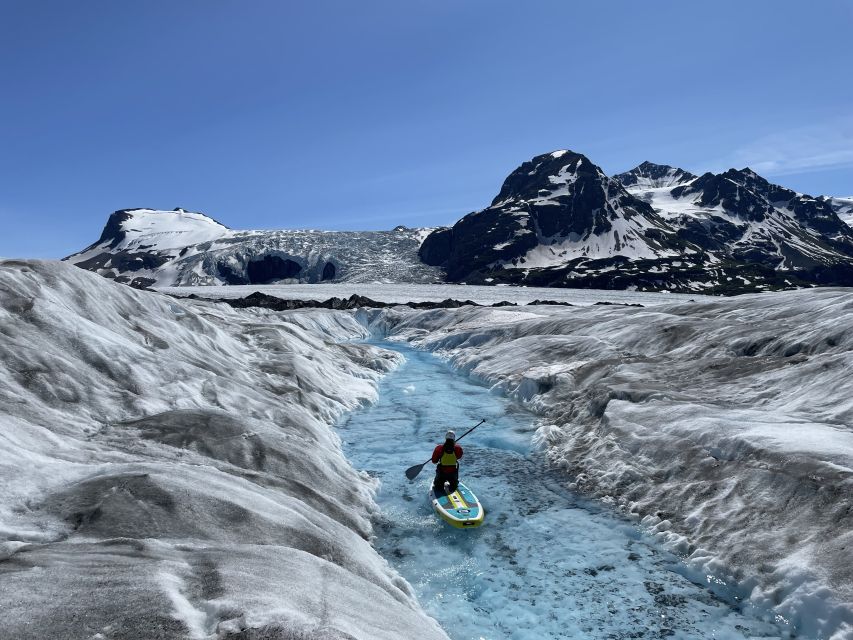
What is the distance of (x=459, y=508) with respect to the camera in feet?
56.7

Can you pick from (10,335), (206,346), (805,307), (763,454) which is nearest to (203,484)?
(10,335)

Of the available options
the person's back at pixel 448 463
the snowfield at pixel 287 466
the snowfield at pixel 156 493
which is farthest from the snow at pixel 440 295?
the person's back at pixel 448 463

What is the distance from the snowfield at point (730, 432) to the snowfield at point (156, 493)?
313 inches

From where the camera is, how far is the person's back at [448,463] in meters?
18.3

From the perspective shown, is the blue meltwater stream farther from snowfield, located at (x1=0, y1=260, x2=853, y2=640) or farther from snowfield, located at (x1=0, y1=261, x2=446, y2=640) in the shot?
snowfield, located at (x1=0, y1=261, x2=446, y2=640)

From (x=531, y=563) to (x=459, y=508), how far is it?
296 cm

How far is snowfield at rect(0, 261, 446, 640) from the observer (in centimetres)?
790

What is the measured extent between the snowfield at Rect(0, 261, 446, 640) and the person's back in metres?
2.54

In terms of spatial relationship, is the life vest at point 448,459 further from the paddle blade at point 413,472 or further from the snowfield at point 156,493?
the snowfield at point 156,493

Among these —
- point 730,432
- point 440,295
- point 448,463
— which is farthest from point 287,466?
point 440,295

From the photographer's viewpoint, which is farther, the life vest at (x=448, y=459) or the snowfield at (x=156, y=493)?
the life vest at (x=448, y=459)

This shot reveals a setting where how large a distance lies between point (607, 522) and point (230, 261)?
184 m

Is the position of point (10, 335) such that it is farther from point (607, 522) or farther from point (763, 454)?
point (763, 454)

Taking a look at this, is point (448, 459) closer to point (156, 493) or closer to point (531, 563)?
point (531, 563)
